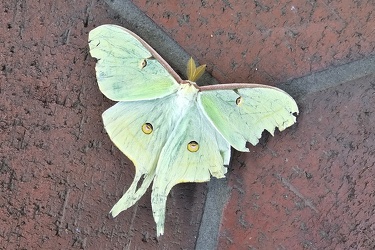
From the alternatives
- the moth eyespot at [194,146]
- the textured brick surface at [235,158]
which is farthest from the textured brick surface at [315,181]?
the moth eyespot at [194,146]

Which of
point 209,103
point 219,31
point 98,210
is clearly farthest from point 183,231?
point 219,31

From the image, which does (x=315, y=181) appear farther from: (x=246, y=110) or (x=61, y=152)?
(x=61, y=152)

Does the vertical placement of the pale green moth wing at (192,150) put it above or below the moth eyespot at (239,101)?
below

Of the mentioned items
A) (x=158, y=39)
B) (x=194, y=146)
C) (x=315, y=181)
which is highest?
(x=158, y=39)

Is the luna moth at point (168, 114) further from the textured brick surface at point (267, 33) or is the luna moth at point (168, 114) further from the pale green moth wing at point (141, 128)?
the textured brick surface at point (267, 33)

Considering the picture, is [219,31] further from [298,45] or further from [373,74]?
[373,74]

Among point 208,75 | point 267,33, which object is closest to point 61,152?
point 208,75

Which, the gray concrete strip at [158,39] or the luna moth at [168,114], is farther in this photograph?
the gray concrete strip at [158,39]
